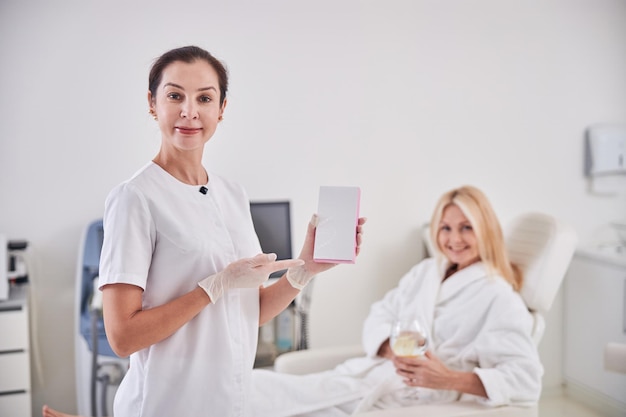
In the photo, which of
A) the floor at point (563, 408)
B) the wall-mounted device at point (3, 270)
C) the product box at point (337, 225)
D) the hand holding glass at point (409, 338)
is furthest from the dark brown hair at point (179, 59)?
the floor at point (563, 408)

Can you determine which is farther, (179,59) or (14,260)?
(14,260)

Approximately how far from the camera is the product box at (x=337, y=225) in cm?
142

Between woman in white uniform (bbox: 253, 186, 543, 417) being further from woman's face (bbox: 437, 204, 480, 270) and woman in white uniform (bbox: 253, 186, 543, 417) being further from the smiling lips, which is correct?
the smiling lips

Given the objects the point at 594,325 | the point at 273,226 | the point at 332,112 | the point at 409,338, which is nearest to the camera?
the point at 409,338

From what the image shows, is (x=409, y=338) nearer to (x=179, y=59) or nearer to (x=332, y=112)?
(x=179, y=59)

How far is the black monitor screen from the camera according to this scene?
2811 mm

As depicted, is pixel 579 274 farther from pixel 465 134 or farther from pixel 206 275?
pixel 206 275

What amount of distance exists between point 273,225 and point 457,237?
791mm

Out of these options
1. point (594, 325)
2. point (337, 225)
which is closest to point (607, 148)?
point (594, 325)

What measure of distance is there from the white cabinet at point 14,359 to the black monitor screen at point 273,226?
0.90m

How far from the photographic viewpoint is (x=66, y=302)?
274cm

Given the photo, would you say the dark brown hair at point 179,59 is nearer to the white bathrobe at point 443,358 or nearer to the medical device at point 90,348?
the white bathrobe at point 443,358

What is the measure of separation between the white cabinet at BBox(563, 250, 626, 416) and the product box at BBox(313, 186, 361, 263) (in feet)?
6.57

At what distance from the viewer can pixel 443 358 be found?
223 cm
